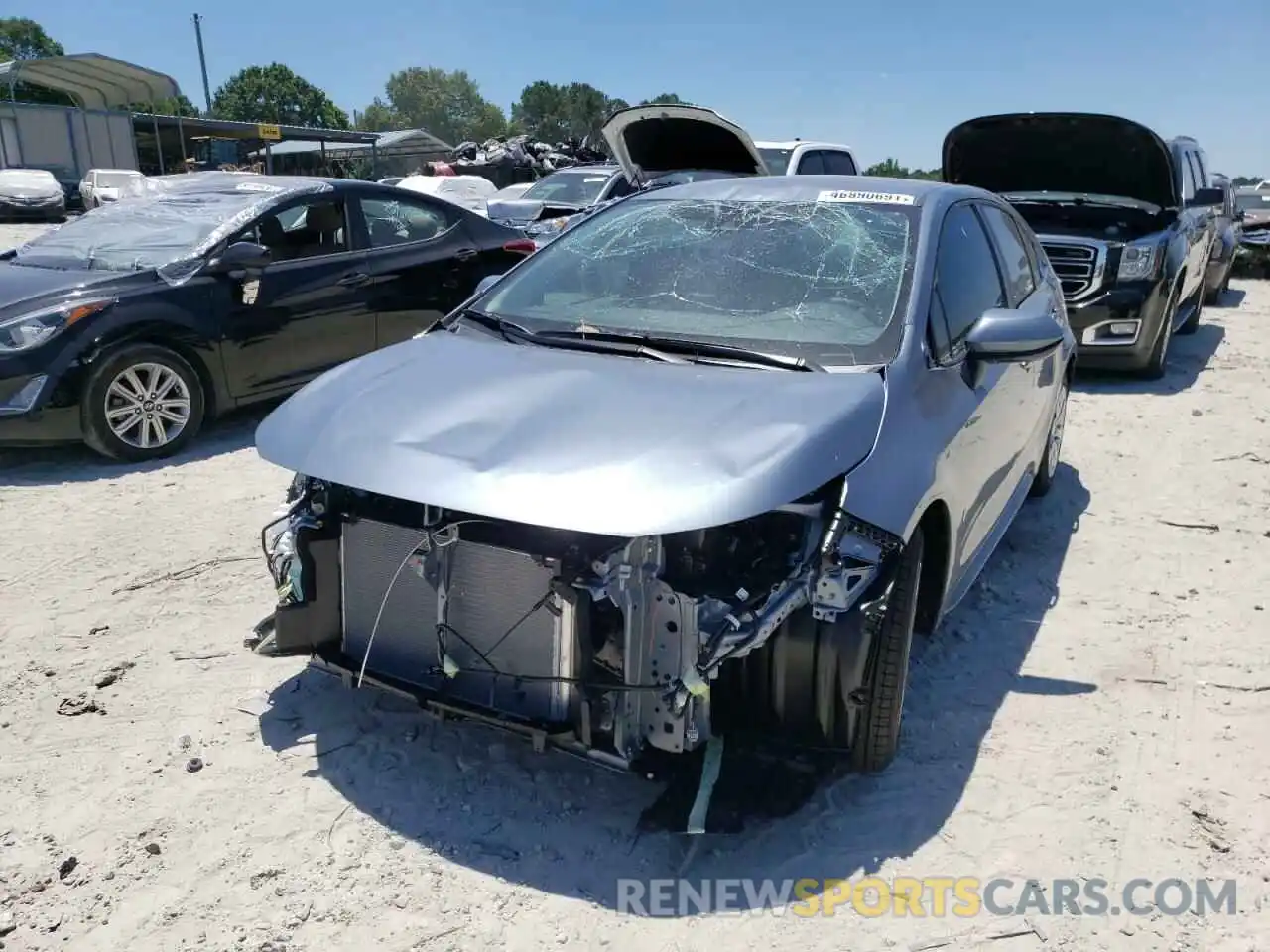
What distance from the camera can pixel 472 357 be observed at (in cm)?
319

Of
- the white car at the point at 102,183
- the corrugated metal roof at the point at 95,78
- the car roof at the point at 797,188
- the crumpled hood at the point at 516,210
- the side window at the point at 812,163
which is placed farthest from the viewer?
the corrugated metal roof at the point at 95,78

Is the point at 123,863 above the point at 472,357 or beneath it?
beneath

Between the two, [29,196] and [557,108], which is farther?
[557,108]

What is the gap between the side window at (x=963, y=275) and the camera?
333 cm

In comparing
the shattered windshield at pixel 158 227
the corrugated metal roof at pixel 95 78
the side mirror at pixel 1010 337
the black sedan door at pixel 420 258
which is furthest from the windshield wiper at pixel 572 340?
the corrugated metal roof at pixel 95 78

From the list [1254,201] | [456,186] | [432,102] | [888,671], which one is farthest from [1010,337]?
[432,102]

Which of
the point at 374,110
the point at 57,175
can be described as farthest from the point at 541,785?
the point at 374,110

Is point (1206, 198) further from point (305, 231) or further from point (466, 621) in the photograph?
point (466, 621)

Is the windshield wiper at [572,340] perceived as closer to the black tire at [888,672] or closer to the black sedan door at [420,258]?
the black tire at [888,672]

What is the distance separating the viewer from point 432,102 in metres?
116

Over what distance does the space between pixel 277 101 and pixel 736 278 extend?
304 feet

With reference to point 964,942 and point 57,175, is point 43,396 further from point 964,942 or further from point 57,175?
point 57,175

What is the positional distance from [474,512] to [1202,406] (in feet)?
23.1

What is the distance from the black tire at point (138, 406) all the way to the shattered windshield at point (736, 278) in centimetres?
288
